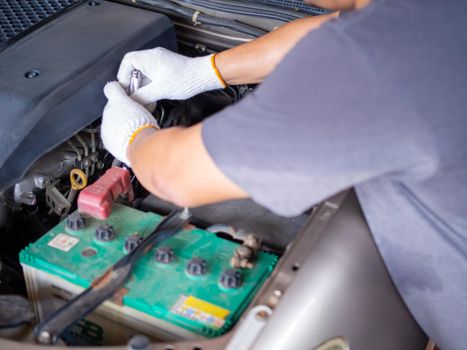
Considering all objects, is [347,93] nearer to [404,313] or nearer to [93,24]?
[404,313]

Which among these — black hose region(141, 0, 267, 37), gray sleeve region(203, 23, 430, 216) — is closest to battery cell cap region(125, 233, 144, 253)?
gray sleeve region(203, 23, 430, 216)

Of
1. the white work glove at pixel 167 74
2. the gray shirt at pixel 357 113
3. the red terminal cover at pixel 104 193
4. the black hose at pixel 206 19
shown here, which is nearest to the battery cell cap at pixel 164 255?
the red terminal cover at pixel 104 193

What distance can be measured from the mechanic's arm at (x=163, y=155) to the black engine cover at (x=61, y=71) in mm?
60

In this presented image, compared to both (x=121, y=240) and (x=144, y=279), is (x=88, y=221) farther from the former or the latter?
(x=144, y=279)

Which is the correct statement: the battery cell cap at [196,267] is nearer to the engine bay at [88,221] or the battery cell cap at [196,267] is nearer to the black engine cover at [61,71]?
the engine bay at [88,221]

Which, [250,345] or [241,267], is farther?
[241,267]

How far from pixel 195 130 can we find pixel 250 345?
33cm

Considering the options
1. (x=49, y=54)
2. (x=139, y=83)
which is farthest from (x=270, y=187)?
(x=49, y=54)

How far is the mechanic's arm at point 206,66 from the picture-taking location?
139 centimetres

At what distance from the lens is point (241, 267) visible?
1.07 m

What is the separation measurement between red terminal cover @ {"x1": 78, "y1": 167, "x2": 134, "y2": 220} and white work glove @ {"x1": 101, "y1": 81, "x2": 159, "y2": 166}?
0.03m

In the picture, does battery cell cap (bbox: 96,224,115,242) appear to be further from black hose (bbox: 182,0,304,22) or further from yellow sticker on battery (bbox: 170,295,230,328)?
black hose (bbox: 182,0,304,22)

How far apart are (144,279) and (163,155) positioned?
0.22 metres

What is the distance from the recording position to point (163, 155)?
3.30 ft
